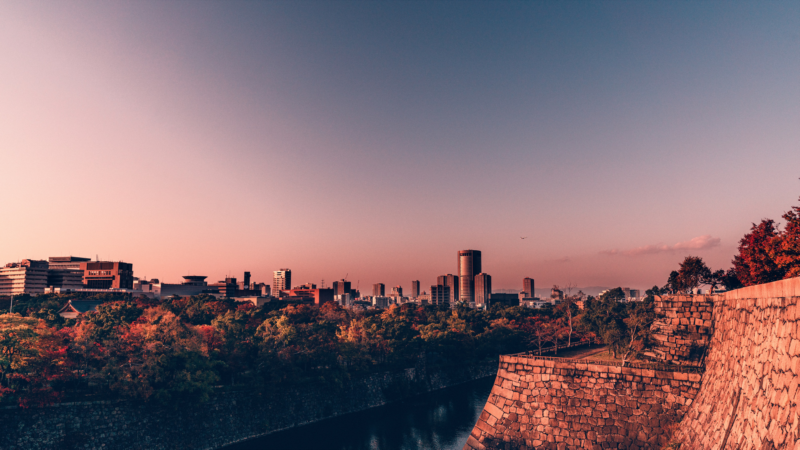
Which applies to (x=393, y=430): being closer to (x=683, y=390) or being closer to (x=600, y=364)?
(x=600, y=364)

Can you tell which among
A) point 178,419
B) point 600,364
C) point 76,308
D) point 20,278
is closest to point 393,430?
point 178,419

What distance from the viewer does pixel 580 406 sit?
75.0 feet

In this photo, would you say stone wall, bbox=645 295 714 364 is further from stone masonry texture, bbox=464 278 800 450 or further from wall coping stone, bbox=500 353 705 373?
wall coping stone, bbox=500 353 705 373

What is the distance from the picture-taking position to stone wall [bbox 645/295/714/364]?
964 inches

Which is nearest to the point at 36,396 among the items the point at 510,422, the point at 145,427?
the point at 145,427

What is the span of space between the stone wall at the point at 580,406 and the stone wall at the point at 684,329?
453 centimetres

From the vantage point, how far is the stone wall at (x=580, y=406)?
832 inches

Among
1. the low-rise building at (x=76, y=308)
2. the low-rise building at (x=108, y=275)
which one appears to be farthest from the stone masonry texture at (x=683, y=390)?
the low-rise building at (x=108, y=275)

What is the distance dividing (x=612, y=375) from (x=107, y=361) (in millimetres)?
47017

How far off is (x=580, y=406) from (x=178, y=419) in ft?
133

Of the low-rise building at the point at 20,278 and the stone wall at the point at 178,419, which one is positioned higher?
the low-rise building at the point at 20,278

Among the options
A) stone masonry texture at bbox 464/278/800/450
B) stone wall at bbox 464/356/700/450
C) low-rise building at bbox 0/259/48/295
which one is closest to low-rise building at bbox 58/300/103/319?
stone wall at bbox 464/356/700/450

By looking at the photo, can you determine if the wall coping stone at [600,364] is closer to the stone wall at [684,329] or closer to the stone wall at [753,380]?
the stone wall at [684,329]

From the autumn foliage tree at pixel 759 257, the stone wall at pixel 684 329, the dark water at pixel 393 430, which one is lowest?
the dark water at pixel 393 430
